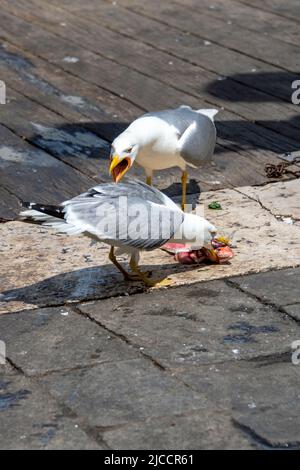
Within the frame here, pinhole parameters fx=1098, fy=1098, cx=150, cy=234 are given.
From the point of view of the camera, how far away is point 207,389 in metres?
4.41

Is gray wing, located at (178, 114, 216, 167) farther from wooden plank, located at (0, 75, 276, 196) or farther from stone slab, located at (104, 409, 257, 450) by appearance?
stone slab, located at (104, 409, 257, 450)

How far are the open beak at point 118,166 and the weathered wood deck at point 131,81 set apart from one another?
2.32ft

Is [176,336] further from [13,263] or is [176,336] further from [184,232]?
[13,263]

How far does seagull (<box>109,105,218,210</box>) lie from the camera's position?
5914 mm

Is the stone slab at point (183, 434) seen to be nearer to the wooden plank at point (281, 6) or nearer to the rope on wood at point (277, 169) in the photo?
the rope on wood at point (277, 169)

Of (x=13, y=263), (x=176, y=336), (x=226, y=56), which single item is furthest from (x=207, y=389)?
(x=226, y=56)

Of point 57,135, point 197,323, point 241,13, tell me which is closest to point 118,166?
point 197,323

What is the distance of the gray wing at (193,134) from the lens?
6234mm

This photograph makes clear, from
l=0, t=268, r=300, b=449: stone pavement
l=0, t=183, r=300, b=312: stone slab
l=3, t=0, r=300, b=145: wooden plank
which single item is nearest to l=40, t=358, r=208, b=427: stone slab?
l=0, t=268, r=300, b=449: stone pavement

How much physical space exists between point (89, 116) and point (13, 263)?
2156mm

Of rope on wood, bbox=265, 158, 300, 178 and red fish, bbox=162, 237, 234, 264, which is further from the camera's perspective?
rope on wood, bbox=265, 158, 300, 178

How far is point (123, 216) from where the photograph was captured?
5336 mm

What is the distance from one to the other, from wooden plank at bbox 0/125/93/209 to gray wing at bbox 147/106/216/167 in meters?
0.69

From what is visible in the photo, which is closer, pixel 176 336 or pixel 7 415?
pixel 7 415
